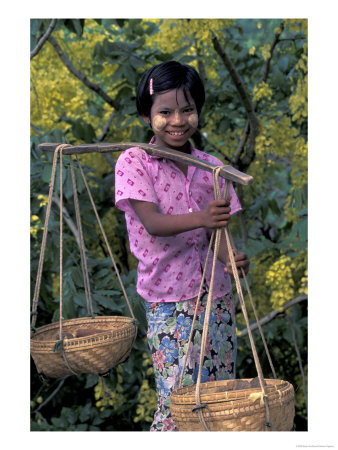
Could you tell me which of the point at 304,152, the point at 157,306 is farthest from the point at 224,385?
the point at 304,152

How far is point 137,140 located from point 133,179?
175 cm

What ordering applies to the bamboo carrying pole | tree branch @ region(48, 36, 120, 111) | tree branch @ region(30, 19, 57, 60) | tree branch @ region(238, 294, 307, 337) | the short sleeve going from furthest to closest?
1. tree branch @ region(48, 36, 120, 111)
2. tree branch @ region(238, 294, 307, 337)
3. tree branch @ region(30, 19, 57, 60)
4. the short sleeve
5. the bamboo carrying pole

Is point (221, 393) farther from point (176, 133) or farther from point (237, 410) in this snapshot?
point (176, 133)

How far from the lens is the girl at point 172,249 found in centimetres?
211

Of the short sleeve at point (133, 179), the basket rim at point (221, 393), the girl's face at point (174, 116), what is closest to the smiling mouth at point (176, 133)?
the girl's face at point (174, 116)

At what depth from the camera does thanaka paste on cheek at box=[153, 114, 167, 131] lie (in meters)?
2.16

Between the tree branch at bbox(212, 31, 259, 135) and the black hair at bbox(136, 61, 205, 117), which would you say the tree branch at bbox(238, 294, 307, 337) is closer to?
the tree branch at bbox(212, 31, 259, 135)

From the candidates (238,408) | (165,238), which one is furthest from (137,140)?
(238,408)

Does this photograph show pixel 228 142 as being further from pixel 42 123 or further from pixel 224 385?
pixel 224 385

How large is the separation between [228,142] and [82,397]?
6.93 ft

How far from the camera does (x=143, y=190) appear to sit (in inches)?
82.0

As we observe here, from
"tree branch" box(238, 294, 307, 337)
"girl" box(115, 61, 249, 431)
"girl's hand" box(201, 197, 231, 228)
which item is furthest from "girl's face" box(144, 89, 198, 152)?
"tree branch" box(238, 294, 307, 337)

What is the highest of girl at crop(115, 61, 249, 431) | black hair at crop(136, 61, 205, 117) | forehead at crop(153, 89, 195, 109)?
black hair at crop(136, 61, 205, 117)

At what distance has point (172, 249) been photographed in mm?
2133
